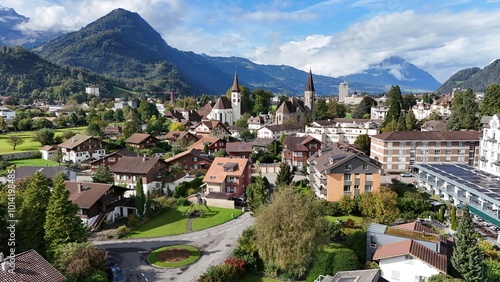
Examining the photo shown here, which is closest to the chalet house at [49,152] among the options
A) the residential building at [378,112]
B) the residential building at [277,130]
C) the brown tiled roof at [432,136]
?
the residential building at [277,130]

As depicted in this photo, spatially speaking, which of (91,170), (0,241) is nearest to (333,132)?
(91,170)

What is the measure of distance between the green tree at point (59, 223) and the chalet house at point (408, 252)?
24241mm

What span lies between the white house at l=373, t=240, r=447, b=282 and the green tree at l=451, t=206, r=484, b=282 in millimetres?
1017

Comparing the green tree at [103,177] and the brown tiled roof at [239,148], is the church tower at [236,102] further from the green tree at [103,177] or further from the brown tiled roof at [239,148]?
the green tree at [103,177]

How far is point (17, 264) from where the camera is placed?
66.9 feet

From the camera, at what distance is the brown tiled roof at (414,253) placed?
25.5m

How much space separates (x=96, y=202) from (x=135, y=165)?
12.4m

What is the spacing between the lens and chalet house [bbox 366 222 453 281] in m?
25.7

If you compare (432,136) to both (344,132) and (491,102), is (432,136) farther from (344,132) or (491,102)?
(491,102)

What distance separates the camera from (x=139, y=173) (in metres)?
50.7

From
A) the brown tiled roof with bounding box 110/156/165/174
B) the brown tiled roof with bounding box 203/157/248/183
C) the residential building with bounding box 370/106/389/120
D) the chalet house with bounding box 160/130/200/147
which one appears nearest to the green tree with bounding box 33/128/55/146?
the chalet house with bounding box 160/130/200/147

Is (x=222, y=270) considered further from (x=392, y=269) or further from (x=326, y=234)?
(x=392, y=269)

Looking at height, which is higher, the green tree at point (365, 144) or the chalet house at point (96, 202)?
the green tree at point (365, 144)

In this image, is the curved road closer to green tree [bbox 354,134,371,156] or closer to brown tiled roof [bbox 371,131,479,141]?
brown tiled roof [bbox 371,131,479,141]
